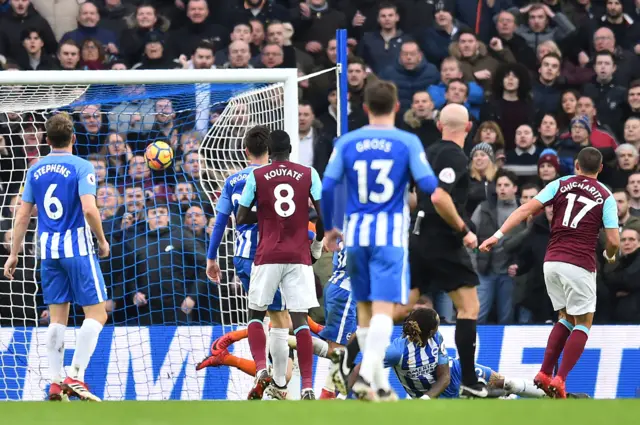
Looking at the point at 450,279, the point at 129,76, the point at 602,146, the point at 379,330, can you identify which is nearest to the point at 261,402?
the point at 379,330

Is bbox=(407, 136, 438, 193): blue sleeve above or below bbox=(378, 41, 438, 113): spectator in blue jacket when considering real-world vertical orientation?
below

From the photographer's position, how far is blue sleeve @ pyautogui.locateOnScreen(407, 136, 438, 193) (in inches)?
294

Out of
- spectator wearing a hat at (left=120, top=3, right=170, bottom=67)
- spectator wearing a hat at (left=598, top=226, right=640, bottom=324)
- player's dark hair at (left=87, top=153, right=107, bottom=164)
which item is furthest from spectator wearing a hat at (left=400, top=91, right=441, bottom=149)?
player's dark hair at (left=87, top=153, right=107, bottom=164)

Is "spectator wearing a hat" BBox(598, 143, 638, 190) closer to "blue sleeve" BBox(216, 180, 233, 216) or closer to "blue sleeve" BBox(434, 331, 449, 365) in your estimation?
"blue sleeve" BBox(434, 331, 449, 365)

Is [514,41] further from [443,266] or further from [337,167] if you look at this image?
[337,167]

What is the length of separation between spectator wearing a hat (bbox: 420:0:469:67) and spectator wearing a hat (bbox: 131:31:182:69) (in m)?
2.89

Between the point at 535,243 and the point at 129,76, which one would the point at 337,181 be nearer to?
the point at 129,76

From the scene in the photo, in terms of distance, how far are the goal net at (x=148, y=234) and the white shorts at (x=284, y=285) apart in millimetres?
1905

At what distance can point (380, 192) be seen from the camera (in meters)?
7.57

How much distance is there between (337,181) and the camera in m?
7.61

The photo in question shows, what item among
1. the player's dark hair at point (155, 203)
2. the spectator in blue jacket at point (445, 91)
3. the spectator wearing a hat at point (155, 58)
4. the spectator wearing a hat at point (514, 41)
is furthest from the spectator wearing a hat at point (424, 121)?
the player's dark hair at point (155, 203)

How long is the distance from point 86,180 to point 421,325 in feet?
9.87

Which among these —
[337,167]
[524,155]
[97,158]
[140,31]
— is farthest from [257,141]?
[140,31]

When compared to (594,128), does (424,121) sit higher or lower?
higher
